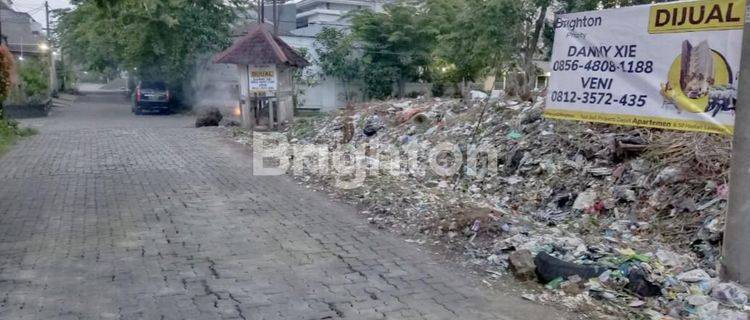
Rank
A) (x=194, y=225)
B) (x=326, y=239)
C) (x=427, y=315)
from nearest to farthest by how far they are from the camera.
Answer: (x=427, y=315) < (x=326, y=239) < (x=194, y=225)

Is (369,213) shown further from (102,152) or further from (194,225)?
(102,152)

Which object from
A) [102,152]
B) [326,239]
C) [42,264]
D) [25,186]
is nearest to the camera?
[42,264]

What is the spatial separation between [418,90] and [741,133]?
73.6 feet

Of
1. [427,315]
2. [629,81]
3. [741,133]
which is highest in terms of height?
[629,81]

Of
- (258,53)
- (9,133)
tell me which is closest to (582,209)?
(258,53)

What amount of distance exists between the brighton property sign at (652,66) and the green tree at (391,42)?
687 inches

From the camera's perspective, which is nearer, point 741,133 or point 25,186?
point 741,133

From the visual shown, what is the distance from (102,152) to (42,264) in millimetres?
7851

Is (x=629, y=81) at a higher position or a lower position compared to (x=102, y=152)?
higher

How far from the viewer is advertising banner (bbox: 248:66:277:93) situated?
1567 cm

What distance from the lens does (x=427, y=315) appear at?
4125 mm

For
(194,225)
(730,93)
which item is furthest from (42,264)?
(730,93)

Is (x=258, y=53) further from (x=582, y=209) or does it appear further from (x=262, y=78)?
(x=582, y=209)

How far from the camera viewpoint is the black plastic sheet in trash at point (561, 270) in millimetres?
4641
